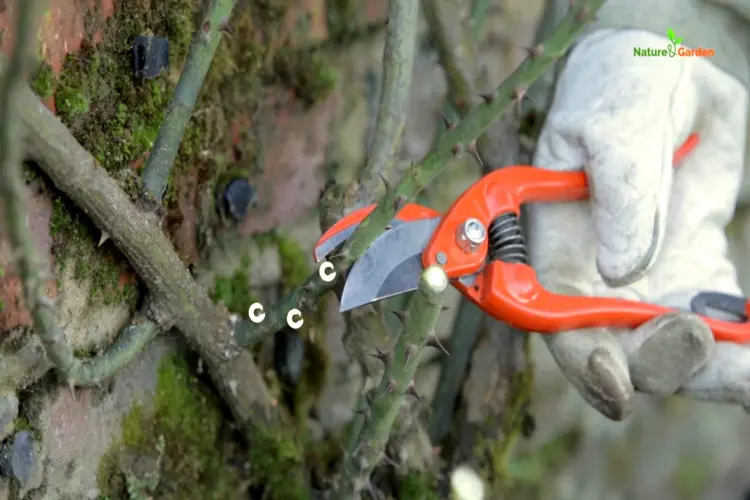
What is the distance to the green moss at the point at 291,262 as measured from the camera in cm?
89

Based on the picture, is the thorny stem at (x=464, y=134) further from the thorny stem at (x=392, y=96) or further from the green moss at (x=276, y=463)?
the green moss at (x=276, y=463)

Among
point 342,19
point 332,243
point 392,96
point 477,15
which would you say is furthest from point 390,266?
point 342,19

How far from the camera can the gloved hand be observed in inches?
26.2

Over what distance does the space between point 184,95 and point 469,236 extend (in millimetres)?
251

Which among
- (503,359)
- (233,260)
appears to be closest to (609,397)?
(503,359)

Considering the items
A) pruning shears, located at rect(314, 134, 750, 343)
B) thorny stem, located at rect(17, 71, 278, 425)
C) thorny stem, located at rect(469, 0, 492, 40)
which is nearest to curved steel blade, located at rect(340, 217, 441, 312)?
pruning shears, located at rect(314, 134, 750, 343)

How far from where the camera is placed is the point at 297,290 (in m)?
0.63

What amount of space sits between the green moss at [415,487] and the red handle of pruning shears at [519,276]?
24 centimetres

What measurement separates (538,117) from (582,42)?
0.48 feet

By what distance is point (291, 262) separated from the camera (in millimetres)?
897

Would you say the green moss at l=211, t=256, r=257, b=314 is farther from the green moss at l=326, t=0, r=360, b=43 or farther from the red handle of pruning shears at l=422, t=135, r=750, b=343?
the green moss at l=326, t=0, r=360, b=43

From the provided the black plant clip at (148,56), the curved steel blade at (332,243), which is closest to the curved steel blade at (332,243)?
the curved steel blade at (332,243)

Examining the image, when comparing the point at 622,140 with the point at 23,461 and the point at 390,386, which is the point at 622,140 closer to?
the point at 390,386

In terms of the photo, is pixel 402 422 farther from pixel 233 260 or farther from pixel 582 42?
pixel 582 42
